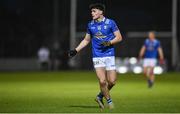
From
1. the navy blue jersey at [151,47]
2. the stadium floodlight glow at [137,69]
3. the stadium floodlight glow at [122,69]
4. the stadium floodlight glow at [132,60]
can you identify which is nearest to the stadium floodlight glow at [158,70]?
the stadium floodlight glow at [137,69]

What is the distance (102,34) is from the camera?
58.9ft

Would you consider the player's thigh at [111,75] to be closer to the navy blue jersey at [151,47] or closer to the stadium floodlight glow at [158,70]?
the navy blue jersey at [151,47]

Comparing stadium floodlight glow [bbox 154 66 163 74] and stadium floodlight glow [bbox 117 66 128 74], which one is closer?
stadium floodlight glow [bbox 154 66 163 74]

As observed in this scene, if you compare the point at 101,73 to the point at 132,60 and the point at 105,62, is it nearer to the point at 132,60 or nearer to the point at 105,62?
the point at 105,62

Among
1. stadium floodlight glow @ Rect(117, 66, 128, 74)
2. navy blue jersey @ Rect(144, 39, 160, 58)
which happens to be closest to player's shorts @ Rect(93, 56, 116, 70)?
navy blue jersey @ Rect(144, 39, 160, 58)

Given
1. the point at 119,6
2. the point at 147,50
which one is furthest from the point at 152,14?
the point at 147,50

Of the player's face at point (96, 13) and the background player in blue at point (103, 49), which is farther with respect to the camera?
the background player in blue at point (103, 49)

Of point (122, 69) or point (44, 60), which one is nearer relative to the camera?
point (122, 69)

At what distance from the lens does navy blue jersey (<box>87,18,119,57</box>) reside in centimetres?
1788

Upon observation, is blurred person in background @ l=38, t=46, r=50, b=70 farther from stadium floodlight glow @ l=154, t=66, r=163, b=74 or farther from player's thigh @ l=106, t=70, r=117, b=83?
player's thigh @ l=106, t=70, r=117, b=83

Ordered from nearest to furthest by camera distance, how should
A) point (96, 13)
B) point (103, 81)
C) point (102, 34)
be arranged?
point (96, 13), point (103, 81), point (102, 34)

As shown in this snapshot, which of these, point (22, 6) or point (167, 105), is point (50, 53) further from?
point (167, 105)

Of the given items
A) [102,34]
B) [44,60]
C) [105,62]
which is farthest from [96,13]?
[44,60]

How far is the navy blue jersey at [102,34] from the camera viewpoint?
17875 millimetres
